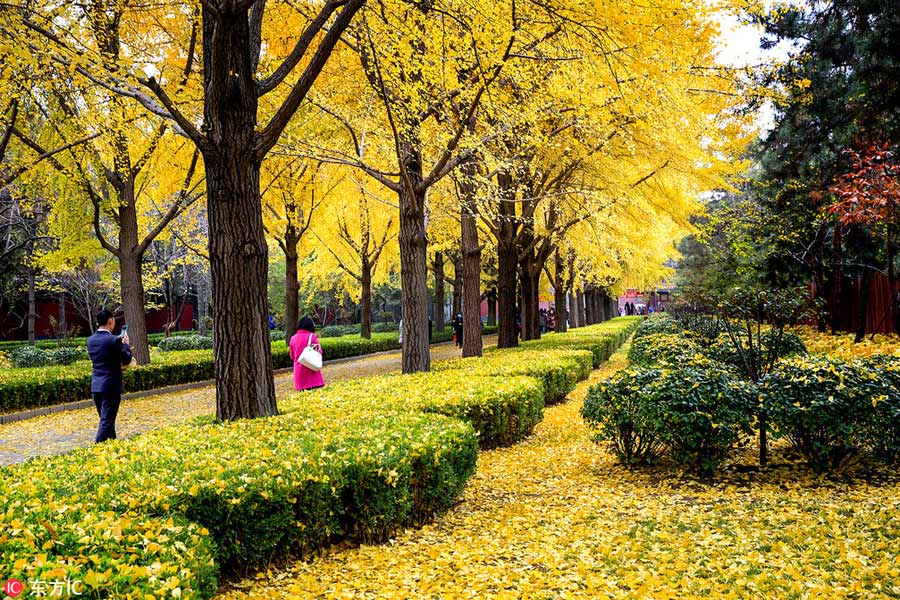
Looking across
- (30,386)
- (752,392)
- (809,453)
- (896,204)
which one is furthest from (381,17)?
(30,386)

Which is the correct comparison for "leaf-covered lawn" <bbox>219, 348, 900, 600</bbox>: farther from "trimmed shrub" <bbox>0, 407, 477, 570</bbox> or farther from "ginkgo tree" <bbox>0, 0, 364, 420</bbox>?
"ginkgo tree" <bbox>0, 0, 364, 420</bbox>

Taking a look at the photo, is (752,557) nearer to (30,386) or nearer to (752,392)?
(752,392)

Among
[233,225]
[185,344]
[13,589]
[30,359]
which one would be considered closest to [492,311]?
[185,344]

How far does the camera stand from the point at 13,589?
2.15 meters

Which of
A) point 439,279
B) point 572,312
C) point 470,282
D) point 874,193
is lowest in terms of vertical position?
point 572,312

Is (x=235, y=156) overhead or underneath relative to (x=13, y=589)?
overhead

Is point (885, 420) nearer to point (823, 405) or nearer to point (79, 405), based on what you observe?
point (823, 405)

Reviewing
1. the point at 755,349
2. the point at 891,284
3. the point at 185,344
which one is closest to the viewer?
the point at 755,349

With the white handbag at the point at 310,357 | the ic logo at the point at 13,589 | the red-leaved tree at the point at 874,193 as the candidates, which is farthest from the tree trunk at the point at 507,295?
the ic logo at the point at 13,589

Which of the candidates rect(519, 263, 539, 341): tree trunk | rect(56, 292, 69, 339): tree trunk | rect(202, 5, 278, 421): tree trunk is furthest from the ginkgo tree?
rect(56, 292, 69, 339): tree trunk

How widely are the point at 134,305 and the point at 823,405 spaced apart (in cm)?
1327

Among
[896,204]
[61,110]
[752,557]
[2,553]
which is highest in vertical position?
[61,110]

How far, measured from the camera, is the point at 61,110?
13.1 metres

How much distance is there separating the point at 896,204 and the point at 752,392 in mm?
6414
